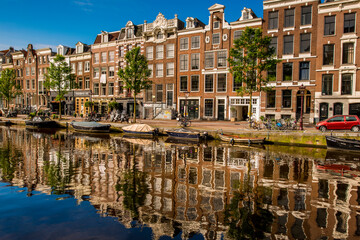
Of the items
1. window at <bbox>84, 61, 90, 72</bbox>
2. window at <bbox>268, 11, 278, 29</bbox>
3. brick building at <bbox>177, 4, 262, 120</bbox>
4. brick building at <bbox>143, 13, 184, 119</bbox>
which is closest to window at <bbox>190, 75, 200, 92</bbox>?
brick building at <bbox>177, 4, 262, 120</bbox>

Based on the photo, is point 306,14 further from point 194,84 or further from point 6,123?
point 6,123

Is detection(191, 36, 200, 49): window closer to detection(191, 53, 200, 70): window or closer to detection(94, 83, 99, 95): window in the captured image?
detection(191, 53, 200, 70): window

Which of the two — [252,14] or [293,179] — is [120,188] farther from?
[252,14]

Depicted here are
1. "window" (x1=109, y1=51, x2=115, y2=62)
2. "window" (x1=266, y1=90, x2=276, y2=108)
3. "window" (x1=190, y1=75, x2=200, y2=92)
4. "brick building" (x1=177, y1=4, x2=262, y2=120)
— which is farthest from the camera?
"window" (x1=109, y1=51, x2=115, y2=62)

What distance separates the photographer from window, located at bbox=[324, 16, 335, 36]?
109 feet

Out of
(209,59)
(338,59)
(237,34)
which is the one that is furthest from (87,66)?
(338,59)

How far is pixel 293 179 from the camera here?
13781mm

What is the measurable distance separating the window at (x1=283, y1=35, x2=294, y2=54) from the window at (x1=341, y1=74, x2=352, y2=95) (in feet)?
24.8

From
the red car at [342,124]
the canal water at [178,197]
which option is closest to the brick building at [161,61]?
the red car at [342,124]

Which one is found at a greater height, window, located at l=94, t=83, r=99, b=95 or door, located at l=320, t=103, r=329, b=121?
window, located at l=94, t=83, r=99, b=95

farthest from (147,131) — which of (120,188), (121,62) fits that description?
(121,62)

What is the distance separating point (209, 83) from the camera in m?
42.6

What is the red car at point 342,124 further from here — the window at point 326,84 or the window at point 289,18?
the window at point 289,18

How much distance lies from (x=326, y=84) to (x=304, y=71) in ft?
11.3
